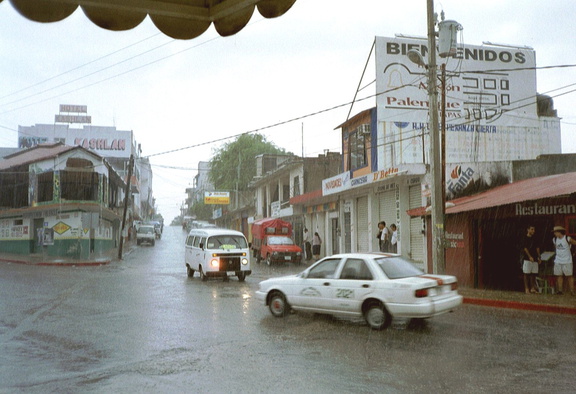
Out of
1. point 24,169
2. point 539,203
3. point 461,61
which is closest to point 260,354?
point 539,203

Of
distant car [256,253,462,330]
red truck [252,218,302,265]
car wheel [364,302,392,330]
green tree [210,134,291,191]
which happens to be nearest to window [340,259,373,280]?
distant car [256,253,462,330]

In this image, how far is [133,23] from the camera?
2.77 metres

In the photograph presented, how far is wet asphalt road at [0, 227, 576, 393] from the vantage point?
6.55m

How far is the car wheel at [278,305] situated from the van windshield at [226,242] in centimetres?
936

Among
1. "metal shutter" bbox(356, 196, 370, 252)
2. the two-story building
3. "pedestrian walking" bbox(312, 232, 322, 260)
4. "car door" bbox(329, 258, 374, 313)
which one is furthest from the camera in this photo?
the two-story building

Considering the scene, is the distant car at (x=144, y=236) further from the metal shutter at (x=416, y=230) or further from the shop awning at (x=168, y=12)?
the shop awning at (x=168, y=12)

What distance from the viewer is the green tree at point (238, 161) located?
2594 inches

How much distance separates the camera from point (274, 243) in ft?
99.8

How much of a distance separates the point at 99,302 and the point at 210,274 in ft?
21.3

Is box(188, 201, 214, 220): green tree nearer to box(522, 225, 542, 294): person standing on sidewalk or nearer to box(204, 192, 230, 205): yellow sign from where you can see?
box(204, 192, 230, 205): yellow sign

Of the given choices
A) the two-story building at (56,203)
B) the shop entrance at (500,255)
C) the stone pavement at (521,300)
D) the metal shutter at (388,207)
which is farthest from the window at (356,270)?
the two-story building at (56,203)

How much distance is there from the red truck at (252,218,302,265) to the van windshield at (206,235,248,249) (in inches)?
307

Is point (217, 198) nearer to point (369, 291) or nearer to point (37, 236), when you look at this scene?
point (37, 236)

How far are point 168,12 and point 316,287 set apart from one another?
8.75 metres
